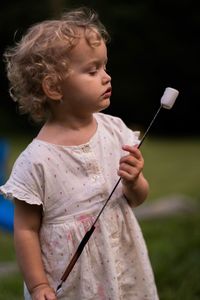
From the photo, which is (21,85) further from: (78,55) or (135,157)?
(135,157)


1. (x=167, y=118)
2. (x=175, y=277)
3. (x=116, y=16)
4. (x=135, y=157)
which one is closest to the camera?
(x=135, y=157)

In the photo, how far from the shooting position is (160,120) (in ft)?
71.1

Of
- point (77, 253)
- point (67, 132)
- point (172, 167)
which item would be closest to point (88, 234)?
point (77, 253)

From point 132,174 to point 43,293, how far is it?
48cm

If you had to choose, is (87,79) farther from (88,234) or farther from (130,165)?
(88,234)

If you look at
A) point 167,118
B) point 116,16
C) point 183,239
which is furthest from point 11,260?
point 167,118

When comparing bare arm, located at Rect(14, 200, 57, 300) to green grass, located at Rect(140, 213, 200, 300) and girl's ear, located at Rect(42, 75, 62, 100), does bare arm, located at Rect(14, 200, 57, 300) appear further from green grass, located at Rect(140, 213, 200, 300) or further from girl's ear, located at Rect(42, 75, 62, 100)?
green grass, located at Rect(140, 213, 200, 300)

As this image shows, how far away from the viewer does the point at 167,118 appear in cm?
2139

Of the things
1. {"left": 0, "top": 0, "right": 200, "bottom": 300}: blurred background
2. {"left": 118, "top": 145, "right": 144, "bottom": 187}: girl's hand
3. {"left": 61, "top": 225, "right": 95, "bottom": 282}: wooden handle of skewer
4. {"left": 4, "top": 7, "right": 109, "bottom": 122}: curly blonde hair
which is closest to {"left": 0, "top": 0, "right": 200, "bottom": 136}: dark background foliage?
{"left": 0, "top": 0, "right": 200, "bottom": 300}: blurred background

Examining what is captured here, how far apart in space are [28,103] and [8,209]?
2.86 metres

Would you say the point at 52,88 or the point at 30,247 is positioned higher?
the point at 52,88

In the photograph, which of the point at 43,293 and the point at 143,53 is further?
the point at 143,53

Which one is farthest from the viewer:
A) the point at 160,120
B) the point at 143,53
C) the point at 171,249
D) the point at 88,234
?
the point at 160,120

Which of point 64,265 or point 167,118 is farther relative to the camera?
point 167,118
